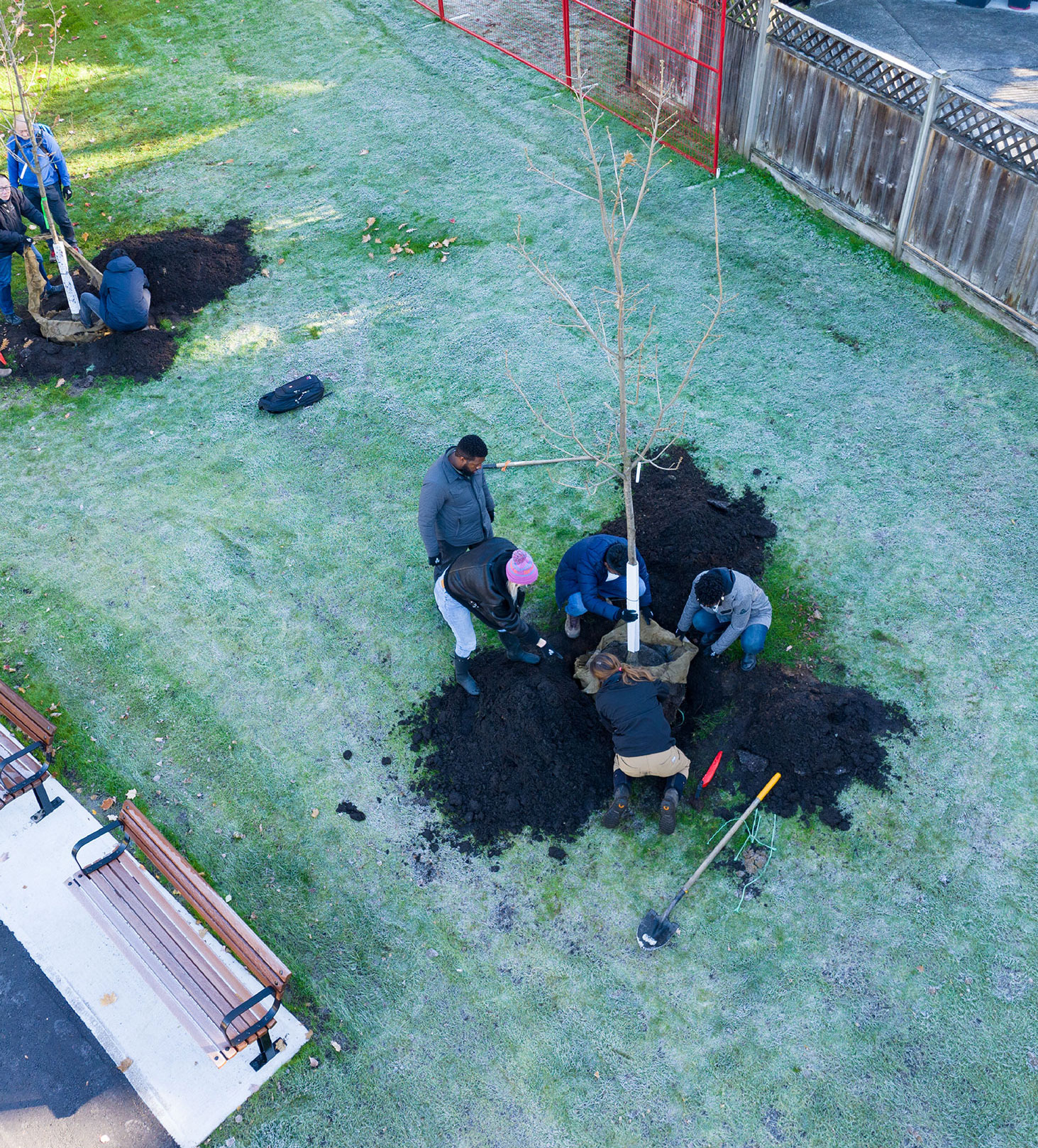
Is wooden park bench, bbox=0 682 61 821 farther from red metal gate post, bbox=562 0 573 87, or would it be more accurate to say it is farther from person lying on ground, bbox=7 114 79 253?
red metal gate post, bbox=562 0 573 87

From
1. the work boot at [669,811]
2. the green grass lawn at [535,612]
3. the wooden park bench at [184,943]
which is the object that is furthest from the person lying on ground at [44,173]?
the work boot at [669,811]

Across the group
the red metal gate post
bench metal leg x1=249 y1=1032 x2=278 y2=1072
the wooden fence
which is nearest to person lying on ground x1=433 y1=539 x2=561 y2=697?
bench metal leg x1=249 y1=1032 x2=278 y2=1072

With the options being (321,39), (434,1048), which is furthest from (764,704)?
(321,39)

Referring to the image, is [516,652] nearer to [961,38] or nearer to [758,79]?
[758,79]

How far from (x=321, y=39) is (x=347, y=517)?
11.1 metres

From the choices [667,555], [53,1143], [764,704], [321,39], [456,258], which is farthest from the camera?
[321,39]

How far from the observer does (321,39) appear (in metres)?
15.6

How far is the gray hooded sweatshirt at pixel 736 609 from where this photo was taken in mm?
6918

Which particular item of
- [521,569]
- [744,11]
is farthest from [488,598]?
[744,11]

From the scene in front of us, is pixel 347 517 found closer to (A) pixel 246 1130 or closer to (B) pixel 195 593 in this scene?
(B) pixel 195 593

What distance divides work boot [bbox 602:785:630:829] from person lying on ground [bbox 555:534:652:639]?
1447mm

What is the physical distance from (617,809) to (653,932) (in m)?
0.84

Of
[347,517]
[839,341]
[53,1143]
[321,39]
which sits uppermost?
[321,39]

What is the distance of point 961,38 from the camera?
549 inches
